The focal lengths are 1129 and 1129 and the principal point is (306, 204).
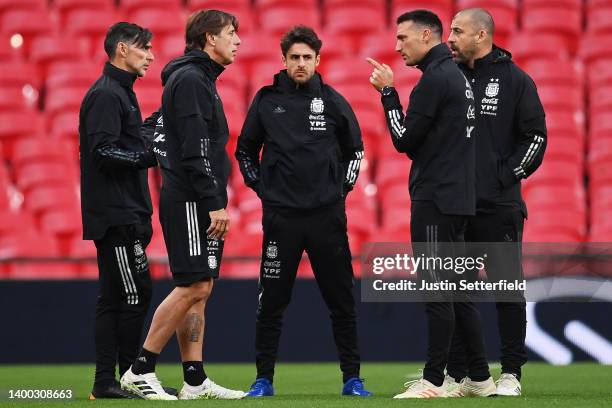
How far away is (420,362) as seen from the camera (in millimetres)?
8719

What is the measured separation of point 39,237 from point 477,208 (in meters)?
4.96

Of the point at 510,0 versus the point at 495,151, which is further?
the point at 510,0

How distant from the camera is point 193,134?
5.50 m

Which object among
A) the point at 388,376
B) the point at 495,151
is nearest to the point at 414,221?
the point at 495,151

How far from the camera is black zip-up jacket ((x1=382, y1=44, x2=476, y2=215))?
5.49 metres

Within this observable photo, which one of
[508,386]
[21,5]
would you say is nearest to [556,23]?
[21,5]

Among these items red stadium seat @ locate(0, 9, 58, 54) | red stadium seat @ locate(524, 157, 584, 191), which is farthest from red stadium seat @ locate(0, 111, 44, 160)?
red stadium seat @ locate(524, 157, 584, 191)

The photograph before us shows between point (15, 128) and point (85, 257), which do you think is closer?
point (85, 257)

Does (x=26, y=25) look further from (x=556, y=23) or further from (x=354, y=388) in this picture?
(x=354, y=388)

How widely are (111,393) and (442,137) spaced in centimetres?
209

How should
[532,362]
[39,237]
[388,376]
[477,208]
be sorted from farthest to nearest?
[39,237] < [532,362] < [388,376] < [477,208]

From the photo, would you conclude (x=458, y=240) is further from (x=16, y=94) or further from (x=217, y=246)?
(x=16, y=94)

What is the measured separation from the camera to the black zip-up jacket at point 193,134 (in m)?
5.50

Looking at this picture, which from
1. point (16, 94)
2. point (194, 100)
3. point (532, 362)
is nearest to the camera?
point (194, 100)
